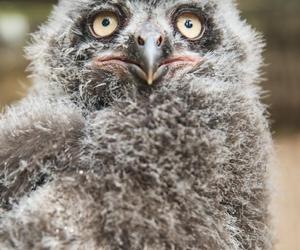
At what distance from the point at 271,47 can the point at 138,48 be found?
109 inches

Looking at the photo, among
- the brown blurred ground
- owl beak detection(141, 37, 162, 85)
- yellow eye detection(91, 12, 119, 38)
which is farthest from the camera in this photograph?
the brown blurred ground

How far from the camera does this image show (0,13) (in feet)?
14.6

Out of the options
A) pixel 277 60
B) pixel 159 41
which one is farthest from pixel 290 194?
pixel 159 41

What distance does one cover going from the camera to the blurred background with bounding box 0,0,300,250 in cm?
417

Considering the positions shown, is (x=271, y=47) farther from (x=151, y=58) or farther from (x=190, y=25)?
(x=151, y=58)

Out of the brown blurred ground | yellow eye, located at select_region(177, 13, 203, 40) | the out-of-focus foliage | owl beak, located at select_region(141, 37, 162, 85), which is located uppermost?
the out-of-focus foliage

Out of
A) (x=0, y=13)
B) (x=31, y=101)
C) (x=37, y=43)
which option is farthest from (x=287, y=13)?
(x=31, y=101)

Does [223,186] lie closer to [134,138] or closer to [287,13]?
[134,138]

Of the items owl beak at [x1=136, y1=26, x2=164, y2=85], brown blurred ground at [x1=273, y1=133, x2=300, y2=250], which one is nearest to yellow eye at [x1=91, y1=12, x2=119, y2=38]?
owl beak at [x1=136, y1=26, x2=164, y2=85]

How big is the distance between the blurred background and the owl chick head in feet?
6.78

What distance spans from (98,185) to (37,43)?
684 mm

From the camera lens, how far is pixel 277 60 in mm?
4477

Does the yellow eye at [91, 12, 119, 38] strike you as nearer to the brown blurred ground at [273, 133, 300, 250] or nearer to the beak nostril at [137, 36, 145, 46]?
the beak nostril at [137, 36, 145, 46]

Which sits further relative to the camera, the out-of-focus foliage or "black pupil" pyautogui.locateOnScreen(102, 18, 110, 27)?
the out-of-focus foliage
